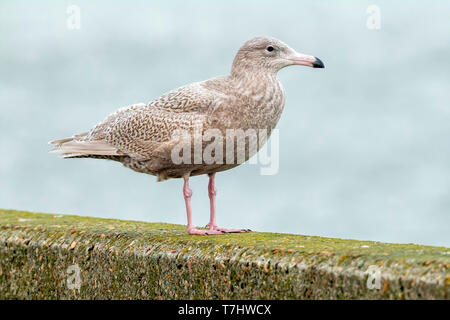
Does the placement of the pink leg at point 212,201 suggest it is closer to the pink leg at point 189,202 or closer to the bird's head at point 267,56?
the pink leg at point 189,202

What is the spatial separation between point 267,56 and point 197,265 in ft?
7.37

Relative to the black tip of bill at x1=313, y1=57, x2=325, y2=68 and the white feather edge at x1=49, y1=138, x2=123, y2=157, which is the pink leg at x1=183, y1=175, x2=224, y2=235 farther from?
the black tip of bill at x1=313, y1=57, x2=325, y2=68

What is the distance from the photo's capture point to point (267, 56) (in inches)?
278

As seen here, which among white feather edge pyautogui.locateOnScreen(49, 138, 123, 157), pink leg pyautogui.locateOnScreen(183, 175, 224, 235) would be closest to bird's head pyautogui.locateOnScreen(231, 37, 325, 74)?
pink leg pyautogui.locateOnScreen(183, 175, 224, 235)

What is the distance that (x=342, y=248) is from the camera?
595 cm

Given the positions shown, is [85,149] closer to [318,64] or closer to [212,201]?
[212,201]

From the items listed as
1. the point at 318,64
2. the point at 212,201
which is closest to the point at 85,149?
the point at 212,201

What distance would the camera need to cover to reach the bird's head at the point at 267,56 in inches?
277

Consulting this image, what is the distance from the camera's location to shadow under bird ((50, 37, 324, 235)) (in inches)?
269

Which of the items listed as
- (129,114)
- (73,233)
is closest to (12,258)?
(73,233)

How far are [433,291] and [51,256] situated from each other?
4412mm

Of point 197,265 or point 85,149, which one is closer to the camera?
point 197,265

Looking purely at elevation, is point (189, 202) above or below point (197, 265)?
above

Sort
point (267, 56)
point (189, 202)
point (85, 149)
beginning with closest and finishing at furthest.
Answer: point (267, 56)
point (189, 202)
point (85, 149)
